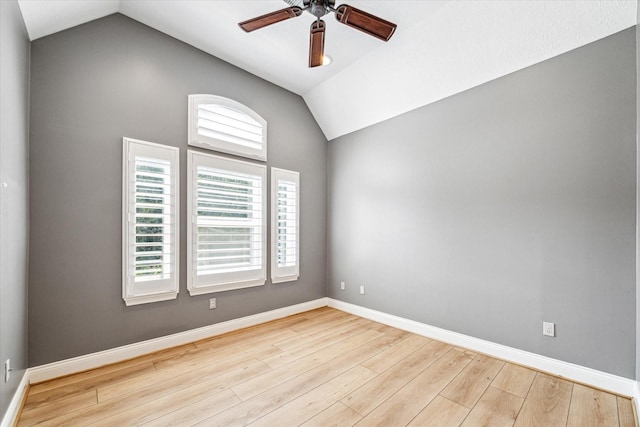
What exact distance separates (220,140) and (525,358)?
12.8 feet

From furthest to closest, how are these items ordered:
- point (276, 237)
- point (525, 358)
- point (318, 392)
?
point (276, 237) → point (525, 358) → point (318, 392)

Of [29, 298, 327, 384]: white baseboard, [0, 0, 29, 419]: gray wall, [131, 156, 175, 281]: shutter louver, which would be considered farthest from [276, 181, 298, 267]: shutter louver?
[0, 0, 29, 419]: gray wall

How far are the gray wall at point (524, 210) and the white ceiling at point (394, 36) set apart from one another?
6.7 inches

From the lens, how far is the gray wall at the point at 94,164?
7.70 ft

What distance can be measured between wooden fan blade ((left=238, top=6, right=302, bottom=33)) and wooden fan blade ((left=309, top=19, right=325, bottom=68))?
0.16 metres

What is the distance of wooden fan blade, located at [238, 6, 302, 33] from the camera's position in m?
2.12

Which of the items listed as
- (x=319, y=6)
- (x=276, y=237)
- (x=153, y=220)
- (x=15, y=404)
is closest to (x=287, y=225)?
(x=276, y=237)

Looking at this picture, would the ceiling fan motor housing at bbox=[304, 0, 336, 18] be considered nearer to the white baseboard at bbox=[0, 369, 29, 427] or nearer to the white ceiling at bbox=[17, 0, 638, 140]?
the white ceiling at bbox=[17, 0, 638, 140]

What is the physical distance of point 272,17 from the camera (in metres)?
2.17

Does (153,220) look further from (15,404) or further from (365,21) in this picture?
(365,21)

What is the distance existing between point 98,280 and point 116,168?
105 centimetres

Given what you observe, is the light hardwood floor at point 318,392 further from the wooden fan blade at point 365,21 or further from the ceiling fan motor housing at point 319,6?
the ceiling fan motor housing at point 319,6

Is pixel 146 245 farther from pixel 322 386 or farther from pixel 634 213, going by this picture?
pixel 634 213

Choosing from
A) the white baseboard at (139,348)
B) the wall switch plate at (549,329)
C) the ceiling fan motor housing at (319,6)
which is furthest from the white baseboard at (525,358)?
the ceiling fan motor housing at (319,6)
